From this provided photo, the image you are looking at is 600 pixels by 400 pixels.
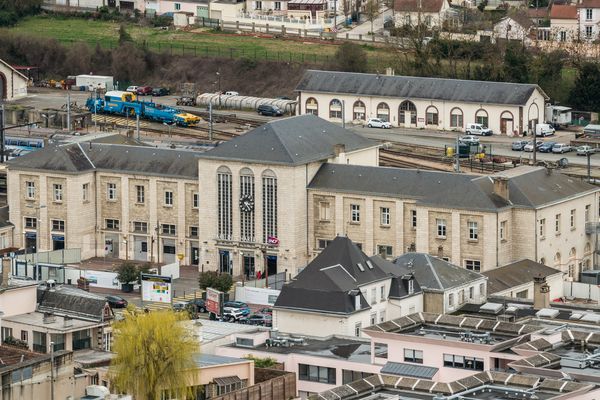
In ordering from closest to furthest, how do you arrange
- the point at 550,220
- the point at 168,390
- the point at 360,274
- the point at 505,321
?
the point at 168,390 → the point at 505,321 → the point at 360,274 → the point at 550,220

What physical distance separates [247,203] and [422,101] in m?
41.3

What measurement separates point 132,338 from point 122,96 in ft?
307

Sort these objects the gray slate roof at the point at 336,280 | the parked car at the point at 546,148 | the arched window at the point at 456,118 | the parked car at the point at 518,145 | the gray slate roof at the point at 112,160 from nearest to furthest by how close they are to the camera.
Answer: the gray slate roof at the point at 336,280
the gray slate roof at the point at 112,160
the parked car at the point at 546,148
the parked car at the point at 518,145
the arched window at the point at 456,118

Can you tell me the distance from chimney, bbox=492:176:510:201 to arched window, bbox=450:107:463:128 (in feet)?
141

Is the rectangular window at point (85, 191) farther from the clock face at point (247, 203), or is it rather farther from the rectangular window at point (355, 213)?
the rectangular window at point (355, 213)

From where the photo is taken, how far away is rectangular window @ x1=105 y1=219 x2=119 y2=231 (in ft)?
493

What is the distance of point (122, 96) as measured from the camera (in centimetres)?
19388

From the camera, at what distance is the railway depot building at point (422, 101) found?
17988 centimetres

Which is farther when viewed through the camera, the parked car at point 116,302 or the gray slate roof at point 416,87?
the gray slate roof at point 416,87

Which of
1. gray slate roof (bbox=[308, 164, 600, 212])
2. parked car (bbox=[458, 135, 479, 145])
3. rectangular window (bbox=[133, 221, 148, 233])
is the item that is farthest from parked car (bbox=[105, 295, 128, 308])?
parked car (bbox=[458, 135, 479, 145])

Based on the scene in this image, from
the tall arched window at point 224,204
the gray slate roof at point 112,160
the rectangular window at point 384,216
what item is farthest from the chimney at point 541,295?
the gray slate roof at point 112,160

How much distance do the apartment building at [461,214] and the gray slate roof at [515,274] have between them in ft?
7.01

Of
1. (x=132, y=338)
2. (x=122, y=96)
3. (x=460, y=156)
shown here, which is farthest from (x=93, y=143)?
(x=132, y=338)

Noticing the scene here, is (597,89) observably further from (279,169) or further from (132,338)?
(132,338)
